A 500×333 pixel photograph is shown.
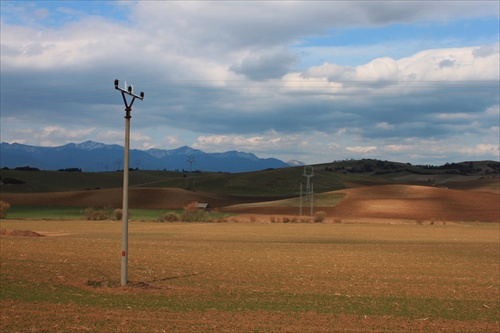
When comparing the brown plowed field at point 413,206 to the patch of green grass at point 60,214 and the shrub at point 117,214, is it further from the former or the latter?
the shrub at point 117,214

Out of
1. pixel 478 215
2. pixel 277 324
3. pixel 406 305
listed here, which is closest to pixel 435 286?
pixel 406 305

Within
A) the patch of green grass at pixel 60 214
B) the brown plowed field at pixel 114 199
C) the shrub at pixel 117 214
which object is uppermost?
the brown plowed field at pixel 114 199

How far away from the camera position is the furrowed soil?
53.1ft

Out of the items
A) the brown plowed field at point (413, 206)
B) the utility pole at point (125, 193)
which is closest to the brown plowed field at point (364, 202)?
the brown plowed field at point (413, 206)

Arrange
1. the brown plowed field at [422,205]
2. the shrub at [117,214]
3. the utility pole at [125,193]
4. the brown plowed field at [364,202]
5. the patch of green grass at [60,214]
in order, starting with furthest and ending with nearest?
the brown plowed field at [364,202], the brown plowed field at [422,205], the patch of green grass at [60,214], the shrub at [117,214], the utility pole at [125,193]

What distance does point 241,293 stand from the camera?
21594mm

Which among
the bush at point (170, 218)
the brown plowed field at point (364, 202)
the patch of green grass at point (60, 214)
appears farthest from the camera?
the brown plowed field at point (364, 202)

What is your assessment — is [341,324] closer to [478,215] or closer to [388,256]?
[388,256]

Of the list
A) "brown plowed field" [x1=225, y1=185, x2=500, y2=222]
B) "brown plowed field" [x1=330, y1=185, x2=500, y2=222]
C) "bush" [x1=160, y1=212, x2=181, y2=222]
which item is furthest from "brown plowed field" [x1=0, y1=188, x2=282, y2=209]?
"brown plowed field" [x1=330, y1=185, x2=500, y2=222]

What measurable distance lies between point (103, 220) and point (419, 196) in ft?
226

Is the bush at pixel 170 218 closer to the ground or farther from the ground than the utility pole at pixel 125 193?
closer to the ground

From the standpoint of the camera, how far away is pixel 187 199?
13550 cm

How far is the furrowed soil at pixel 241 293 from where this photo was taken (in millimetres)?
16172

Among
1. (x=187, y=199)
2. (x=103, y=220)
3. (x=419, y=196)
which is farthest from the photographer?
(x=187, y=199)
